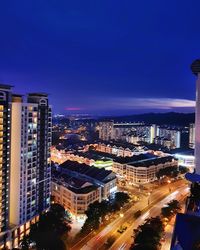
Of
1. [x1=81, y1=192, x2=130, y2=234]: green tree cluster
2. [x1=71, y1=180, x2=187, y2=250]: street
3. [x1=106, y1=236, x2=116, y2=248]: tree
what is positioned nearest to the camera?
[x1=106, y1=236, x2=116, y2=248]: tree

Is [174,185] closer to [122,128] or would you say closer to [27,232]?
[27,232]

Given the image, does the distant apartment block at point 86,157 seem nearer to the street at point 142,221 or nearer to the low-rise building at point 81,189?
the low-rise building at point 81,189

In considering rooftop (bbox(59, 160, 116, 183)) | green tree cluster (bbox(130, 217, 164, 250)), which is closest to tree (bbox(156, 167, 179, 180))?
rooftop (bbox(59, 160, 116, 183))

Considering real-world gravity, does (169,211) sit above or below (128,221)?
above

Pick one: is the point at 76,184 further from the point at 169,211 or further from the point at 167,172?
the point at 167,172

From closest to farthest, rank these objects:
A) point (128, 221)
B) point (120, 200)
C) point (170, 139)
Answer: point (128, 221) → point (120, 200) → point (170, 139)

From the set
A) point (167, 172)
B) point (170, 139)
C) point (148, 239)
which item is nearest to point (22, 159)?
point (148, 239)

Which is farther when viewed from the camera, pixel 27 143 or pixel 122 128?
pixel 122 128

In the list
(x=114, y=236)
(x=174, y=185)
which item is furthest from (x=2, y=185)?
(x=174, y=185)

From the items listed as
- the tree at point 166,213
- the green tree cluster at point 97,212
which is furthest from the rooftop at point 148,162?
the tree at point 166,213

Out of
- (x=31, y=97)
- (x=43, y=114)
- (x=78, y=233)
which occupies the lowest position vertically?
(x=78, y=233)

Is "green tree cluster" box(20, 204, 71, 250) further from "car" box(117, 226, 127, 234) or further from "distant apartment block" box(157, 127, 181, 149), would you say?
"distant apartment block" box(157, 127, 181, 149)
